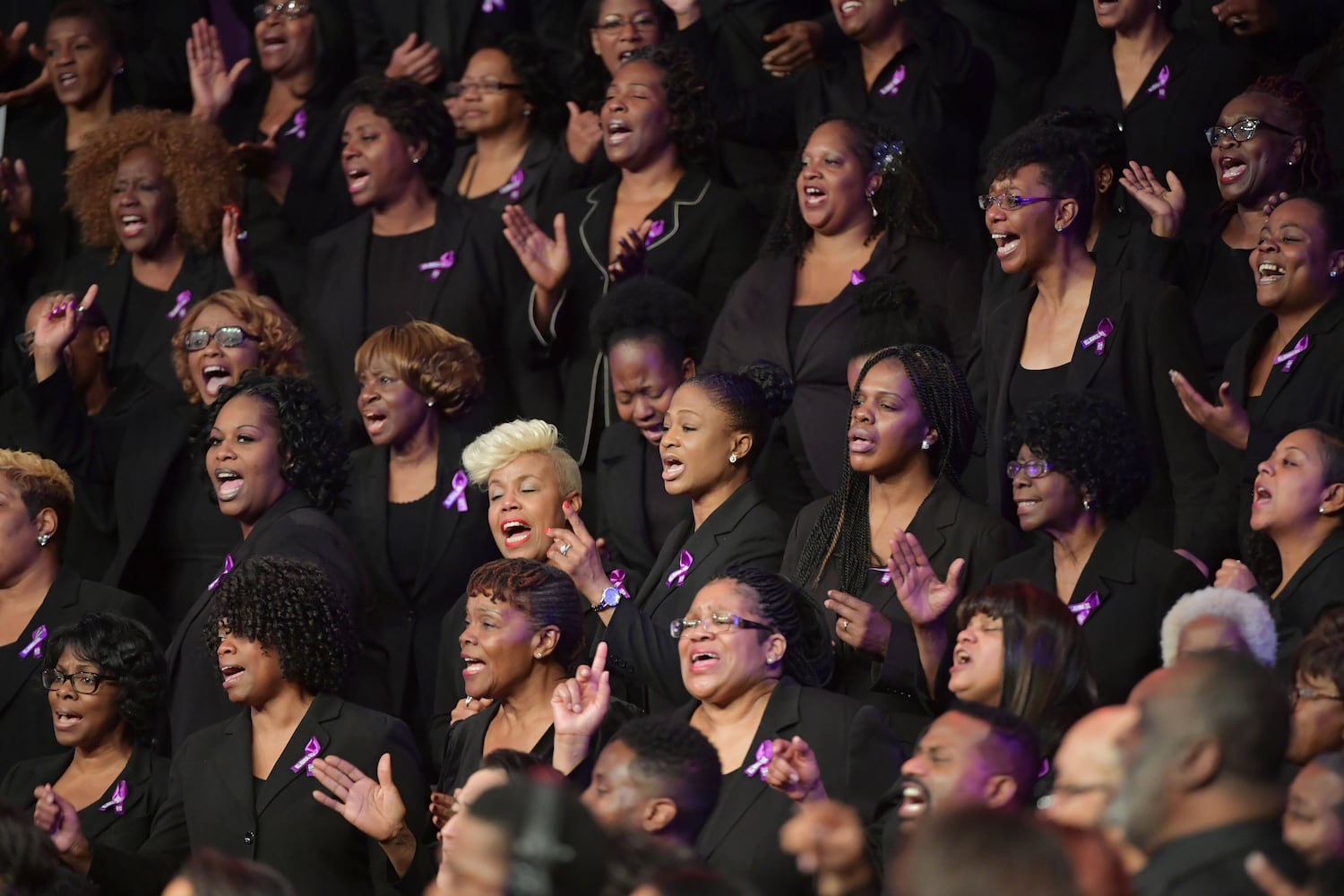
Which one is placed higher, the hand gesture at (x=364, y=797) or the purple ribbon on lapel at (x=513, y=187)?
the hand gesture at (x=364, y=797)

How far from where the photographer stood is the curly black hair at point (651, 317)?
242 inches

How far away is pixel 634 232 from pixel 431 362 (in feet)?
2.56

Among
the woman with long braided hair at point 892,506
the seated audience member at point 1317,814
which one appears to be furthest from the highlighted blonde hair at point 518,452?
the seated audience member at point 1317,814

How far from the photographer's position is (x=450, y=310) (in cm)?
688

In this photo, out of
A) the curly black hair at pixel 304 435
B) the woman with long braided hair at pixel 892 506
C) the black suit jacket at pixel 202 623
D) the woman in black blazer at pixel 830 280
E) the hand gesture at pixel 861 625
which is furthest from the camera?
the woman in black blazer at pixel 830 280

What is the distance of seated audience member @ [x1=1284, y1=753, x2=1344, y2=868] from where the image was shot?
10.4ft

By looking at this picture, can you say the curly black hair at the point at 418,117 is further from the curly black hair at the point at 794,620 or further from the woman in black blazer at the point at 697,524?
the curly black hair at the point at 794,620

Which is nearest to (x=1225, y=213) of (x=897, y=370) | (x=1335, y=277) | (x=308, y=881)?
(x=1335, y=277)

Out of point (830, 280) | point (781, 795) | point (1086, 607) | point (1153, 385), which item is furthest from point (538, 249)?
point (781, 795)

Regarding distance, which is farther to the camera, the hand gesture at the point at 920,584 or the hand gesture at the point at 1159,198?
the hand gesture at the point at 1159,198

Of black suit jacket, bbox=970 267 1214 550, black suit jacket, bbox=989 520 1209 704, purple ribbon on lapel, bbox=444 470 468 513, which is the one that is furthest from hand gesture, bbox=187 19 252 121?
black suit jacket, bbox=989 520 1209 704

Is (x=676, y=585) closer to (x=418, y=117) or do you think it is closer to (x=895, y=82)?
(x=895, y=82)

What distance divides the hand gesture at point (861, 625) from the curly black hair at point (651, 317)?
156cm

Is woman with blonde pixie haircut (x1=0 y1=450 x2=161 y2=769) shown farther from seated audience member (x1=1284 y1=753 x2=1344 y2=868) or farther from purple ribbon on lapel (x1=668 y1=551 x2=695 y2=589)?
seated audience member (x1=1284 y1=753 x2=1344 y2=868)
